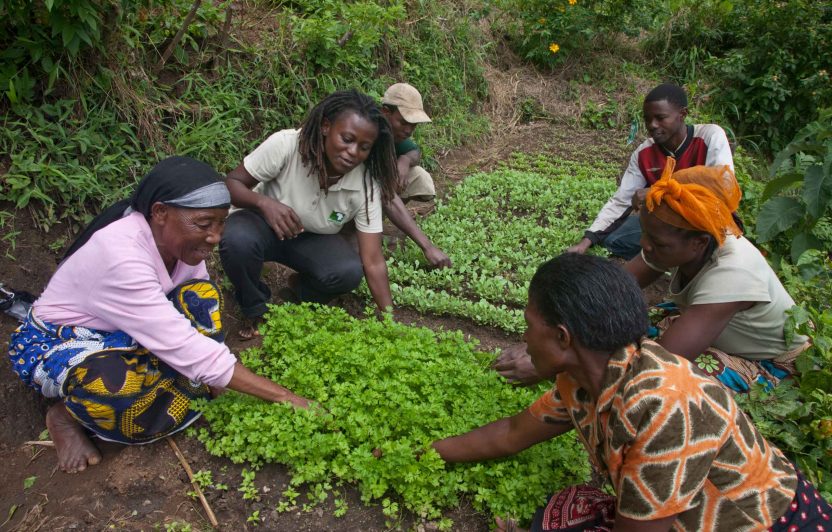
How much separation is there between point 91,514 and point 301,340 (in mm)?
1259

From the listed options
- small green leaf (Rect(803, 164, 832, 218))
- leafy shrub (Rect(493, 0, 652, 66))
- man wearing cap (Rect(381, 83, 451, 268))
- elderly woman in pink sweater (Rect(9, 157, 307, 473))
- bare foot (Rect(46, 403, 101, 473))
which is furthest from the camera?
leafy shrub (Rect(493, 0, 652, 66))

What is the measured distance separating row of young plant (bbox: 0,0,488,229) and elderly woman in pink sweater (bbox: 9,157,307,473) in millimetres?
1429

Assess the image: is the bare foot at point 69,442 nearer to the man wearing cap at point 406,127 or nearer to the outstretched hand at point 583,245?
the man wearing cap at point 406,127

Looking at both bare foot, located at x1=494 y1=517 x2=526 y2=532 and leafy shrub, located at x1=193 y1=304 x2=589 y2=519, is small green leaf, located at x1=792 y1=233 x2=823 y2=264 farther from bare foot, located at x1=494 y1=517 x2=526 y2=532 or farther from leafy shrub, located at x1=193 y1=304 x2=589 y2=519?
bare foot, located at x1=494 y1=517 x2=526 y2=532

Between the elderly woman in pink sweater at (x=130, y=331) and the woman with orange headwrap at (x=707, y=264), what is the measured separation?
191 cm

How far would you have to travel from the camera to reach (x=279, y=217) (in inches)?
146

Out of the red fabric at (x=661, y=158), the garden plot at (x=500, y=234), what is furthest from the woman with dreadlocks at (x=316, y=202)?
the red fabric at (x=661, y=158)

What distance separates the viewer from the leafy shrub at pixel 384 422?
2.59m

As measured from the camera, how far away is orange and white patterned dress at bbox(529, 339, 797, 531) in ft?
5.64

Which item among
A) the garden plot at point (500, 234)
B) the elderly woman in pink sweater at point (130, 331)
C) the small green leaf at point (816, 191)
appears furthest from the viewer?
the garden plot at point (500, 234)

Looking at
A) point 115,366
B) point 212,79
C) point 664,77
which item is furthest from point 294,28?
point 664,77

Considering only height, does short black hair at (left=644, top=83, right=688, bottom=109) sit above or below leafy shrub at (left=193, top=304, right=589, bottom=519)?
above

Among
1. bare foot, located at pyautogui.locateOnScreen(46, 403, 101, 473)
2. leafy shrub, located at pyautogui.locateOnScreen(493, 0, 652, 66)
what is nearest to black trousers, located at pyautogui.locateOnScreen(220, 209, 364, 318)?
bare foot, located at pyautogui.locateOnScreen(46, 403, 101, 473)

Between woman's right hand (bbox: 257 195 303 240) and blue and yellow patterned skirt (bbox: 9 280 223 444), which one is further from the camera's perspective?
woman's right hand (bbox: 257 195 303 240)
